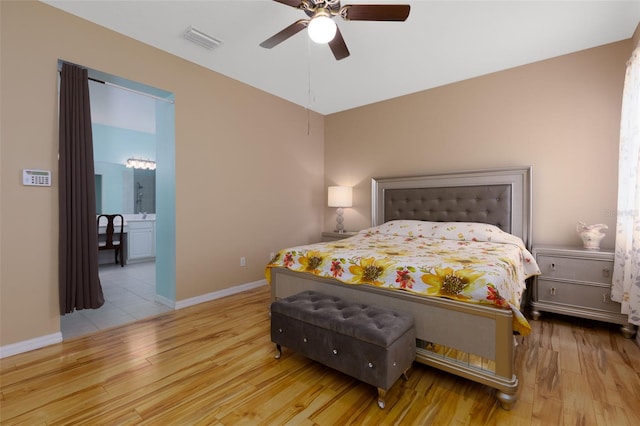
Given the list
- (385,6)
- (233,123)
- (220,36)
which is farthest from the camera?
(233,123)

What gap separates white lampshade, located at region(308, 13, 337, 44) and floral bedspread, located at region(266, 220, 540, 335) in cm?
155

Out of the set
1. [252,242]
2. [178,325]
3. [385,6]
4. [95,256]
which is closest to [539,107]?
[385,6]

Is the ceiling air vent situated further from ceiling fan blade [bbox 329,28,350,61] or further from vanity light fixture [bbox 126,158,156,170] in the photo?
vanity light fixture [bbox 126,158,156,170]

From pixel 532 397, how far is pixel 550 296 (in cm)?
149

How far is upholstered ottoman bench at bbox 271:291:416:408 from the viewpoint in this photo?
1562 millimetres

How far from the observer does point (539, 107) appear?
316 centimetres

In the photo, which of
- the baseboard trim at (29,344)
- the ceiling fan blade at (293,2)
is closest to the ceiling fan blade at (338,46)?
the ceiling fan blade at (293,2)

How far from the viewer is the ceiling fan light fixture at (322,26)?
6.01 ft

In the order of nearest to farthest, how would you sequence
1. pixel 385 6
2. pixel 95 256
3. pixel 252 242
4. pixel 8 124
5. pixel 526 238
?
pixel 385 6, pixel 8 124, pixel 95 256, pixel 526 238, pixel 252 242

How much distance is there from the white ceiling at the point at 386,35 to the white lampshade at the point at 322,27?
0.65 metres

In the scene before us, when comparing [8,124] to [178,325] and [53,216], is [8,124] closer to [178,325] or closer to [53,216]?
[53,216]

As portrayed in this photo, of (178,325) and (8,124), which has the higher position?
(8,124)

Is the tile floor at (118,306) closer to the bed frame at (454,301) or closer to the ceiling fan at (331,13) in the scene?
the bed frame at (454,301)

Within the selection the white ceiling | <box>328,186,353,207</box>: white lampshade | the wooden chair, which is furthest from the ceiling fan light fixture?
the wooden chair
